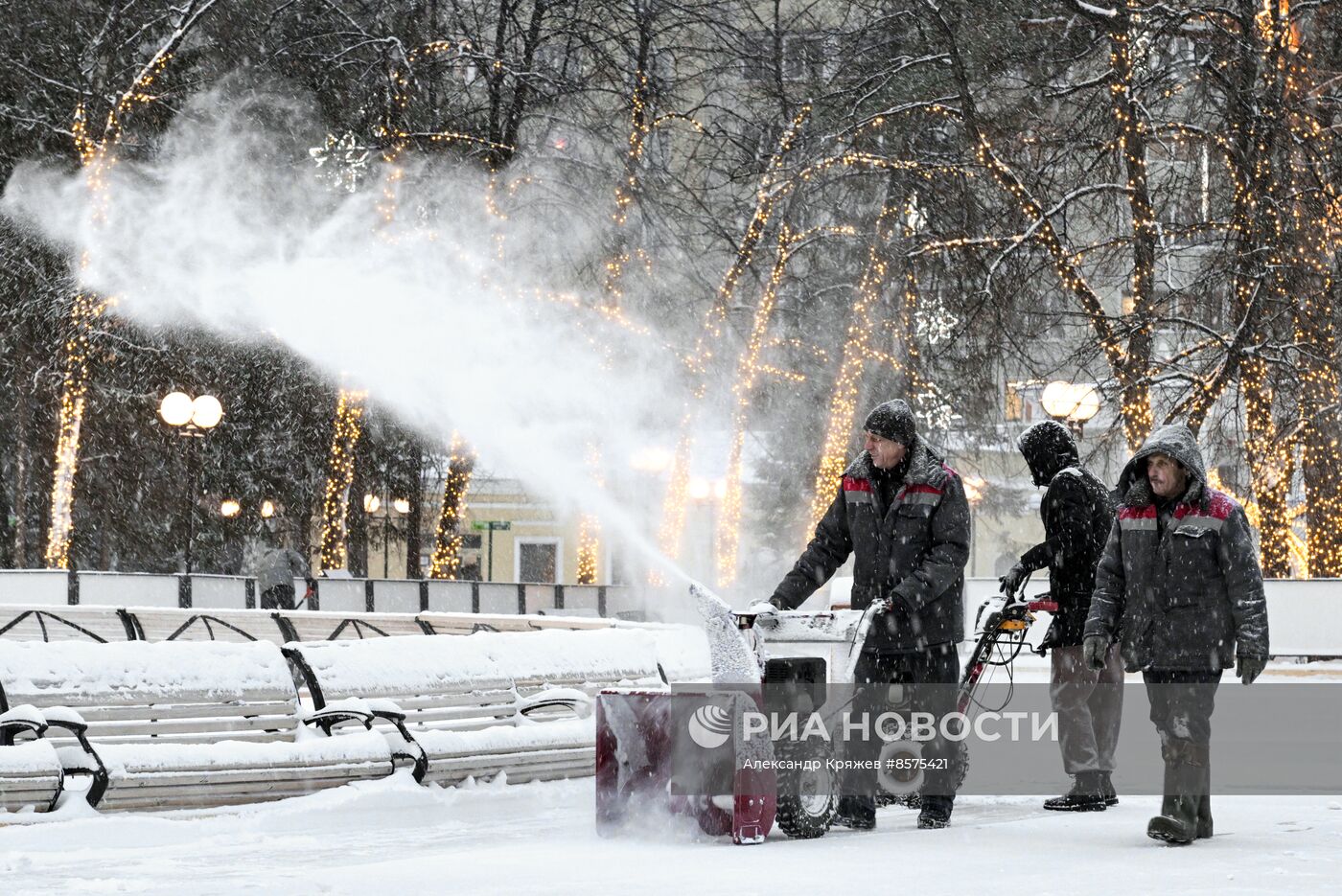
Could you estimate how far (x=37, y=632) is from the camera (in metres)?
16.5

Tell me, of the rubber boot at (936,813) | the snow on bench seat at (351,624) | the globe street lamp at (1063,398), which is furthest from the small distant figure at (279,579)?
the rubber boot at (936,813)

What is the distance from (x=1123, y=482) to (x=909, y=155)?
73.1 ft

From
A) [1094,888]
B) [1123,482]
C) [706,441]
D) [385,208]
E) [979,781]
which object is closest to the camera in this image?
[1094,888]

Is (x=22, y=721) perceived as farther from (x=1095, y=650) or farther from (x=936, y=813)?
(x=1095, y=650)

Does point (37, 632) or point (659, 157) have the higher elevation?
point (659, 157)

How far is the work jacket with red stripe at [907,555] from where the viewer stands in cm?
836

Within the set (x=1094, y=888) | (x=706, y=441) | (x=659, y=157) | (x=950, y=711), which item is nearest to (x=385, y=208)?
(x=659, y=157)

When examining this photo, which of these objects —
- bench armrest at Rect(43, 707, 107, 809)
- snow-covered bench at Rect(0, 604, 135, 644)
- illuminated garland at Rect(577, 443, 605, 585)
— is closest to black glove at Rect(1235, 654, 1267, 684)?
bench armrest at Rect(43, 707, 107, 809)

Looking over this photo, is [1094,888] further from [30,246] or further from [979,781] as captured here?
[30,246]

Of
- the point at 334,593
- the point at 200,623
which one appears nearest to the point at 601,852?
the point at 200,623

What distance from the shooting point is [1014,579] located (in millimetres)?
9000

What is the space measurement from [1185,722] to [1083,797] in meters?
1.46

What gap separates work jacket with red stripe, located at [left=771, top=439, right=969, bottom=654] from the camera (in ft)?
27.4

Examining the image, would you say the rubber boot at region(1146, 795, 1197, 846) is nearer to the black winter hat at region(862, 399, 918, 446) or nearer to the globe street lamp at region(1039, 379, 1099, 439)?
the black winter hat at region(862, 399, 918, 446)
